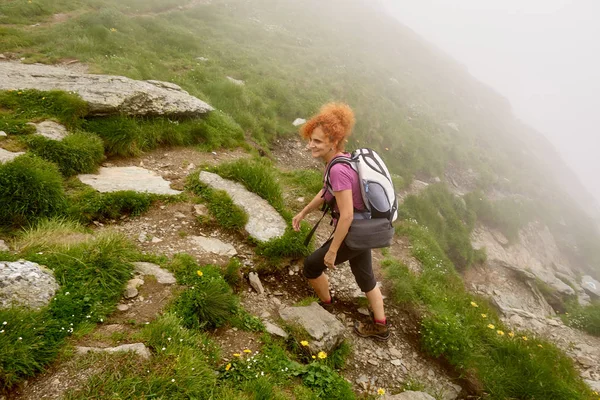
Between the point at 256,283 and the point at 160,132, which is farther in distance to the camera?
the point at 160,132

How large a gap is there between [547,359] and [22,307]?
6895 mm

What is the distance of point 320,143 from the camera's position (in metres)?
4.06

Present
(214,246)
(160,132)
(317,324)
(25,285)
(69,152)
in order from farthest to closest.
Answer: (160,132), (69,152), (214,246), (317,324), (25,285)

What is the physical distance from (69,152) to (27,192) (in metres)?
1.39

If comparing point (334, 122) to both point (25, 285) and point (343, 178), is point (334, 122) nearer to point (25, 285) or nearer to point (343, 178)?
point (343, 178)

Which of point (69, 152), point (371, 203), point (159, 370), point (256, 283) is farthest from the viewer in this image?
point (69, 152)

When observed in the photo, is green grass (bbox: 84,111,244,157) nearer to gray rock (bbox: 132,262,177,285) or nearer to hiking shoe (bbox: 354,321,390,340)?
gray rock (bbox: 132,262,177,285)

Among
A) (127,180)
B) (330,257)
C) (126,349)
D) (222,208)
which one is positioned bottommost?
(127,180)

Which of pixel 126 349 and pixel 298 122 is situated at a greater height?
pixel 126 349

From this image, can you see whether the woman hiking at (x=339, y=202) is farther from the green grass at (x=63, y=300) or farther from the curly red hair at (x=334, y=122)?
the green grass at (x=63, y=300)

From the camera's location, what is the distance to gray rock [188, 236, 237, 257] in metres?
5.14

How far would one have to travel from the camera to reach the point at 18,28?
12.1 m

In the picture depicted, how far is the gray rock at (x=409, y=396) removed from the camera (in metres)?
4.06

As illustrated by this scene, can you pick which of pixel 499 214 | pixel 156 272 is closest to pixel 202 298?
pixel 156 272
